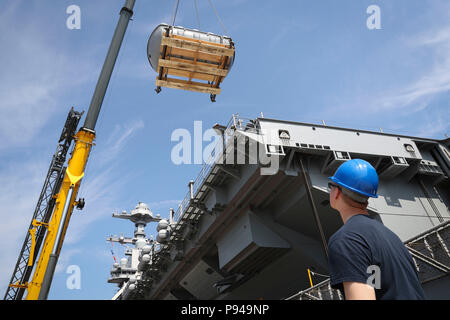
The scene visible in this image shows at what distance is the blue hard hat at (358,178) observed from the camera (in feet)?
6.64

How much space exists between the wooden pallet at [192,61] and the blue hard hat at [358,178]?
32.4ft

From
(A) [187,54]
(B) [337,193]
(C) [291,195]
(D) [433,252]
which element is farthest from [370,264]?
(C) [291,195]

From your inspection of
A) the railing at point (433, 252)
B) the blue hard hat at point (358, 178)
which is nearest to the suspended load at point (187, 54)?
the railing at point (433, 252)

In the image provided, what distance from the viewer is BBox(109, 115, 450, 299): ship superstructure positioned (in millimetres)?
12773

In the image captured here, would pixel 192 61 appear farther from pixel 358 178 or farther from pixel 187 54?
pixel 358 178

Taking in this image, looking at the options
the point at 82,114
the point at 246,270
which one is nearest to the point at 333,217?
the point at 246,270

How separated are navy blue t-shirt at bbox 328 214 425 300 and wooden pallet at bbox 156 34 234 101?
34.0 ft

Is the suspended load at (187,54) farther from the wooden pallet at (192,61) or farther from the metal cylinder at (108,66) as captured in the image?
the metal cylinder at (108,66)

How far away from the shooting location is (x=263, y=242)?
45.7 ft

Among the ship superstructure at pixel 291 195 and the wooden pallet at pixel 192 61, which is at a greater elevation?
the wooden pallet at pixel 192 61
